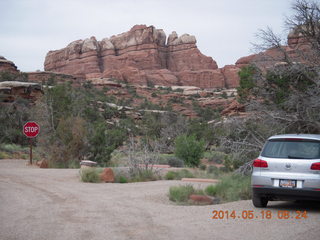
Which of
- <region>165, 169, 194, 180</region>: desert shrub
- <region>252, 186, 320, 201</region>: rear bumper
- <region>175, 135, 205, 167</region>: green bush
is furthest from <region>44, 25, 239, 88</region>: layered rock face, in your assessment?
<region>252, 186, 320, 201</region>: rear bumper

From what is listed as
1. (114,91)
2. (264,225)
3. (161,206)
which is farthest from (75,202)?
(114,91)

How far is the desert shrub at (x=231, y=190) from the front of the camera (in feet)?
35.5

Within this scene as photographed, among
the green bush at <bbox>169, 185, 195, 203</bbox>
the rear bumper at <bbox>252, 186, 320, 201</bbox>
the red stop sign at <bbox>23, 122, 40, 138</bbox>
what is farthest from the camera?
the red stop sign at <bbox>23, 122, 40, 138</bbox>

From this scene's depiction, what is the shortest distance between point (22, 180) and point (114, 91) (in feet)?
A: 214

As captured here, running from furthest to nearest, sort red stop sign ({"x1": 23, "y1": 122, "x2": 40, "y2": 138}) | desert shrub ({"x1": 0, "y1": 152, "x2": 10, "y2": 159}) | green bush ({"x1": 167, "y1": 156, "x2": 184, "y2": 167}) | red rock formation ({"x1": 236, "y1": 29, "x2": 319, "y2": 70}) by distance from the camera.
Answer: desert shrub ({"x1": 0, "y1": 152, "x2": 10, "y2": 159}) < green bush ({"x1": 167, "y1": 156, "x2": 184, "y2": 167}) < red stop sign ({"x1": 23, "y1": 122, "x2": 40, "y2": 138}) < red rock formation ({"x1": 236, "y1": 29, "x2": 319, "y2": 70})

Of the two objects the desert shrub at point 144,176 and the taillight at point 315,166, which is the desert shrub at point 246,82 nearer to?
the desert shrub at point 144,176

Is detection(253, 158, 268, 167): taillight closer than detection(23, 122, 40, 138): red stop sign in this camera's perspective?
Yes

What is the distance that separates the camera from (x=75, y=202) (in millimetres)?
9781

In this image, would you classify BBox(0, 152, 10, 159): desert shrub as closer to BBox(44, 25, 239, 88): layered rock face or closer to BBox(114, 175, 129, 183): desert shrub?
BBox(114, 175, 129, 183): desert shrub

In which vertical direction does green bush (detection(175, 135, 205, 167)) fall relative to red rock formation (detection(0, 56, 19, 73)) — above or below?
→ below

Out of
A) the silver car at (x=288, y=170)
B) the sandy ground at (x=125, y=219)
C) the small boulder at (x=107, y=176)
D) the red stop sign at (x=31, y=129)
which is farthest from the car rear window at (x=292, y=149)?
the red stop sign at (x=31, y=129)

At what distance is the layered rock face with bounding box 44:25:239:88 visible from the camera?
110 metres

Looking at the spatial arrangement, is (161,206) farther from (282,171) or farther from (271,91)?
(271,91)

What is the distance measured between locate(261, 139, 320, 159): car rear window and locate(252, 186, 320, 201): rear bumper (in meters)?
0.69
